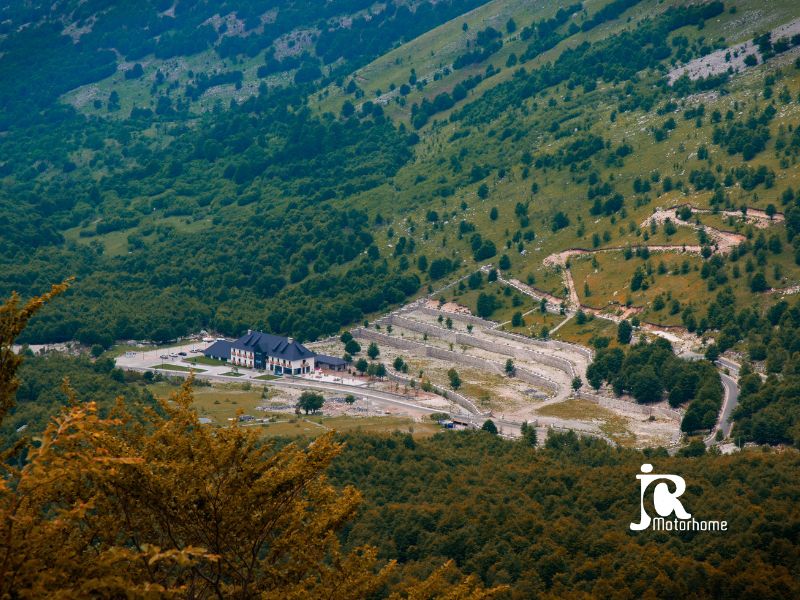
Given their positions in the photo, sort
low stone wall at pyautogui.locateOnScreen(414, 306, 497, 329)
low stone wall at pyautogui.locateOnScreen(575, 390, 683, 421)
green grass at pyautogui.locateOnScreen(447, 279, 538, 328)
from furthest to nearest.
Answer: low stone wall at pyautogui.locateOnScreen(414, 306, 497, 329)
green grass at pyautogui.locateOnScreen(447, 279, 538, 328)
low stone wall at pyautogui.locateOnScreen(575, 390, 683, 421)

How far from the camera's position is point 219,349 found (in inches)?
5551

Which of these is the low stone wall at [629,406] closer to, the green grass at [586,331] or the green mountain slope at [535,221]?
the green grass at [586,331]

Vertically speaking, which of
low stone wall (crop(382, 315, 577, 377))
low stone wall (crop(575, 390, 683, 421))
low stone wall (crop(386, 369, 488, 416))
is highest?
low stone wall (crop(386, 369, 488, 416))

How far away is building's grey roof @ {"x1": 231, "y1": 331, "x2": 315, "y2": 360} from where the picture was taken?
132m

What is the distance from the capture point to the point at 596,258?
14150cm

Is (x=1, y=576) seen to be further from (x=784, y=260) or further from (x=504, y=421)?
(x=784, y=260)

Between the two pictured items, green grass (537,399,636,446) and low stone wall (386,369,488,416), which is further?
low stone wall (386,369,488,416)

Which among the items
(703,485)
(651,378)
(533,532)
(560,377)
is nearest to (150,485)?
(533,532)

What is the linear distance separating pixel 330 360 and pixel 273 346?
7.66 meters

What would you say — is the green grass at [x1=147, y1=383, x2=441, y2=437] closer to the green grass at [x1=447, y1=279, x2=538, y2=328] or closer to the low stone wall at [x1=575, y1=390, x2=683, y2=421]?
the low stone wall at [x1=575, y1=390, x2=683, y2=421]

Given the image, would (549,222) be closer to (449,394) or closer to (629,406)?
(449,394)

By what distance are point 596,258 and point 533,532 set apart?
82.4 metres

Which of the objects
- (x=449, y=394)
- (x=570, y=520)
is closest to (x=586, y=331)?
(x=449, y=394)

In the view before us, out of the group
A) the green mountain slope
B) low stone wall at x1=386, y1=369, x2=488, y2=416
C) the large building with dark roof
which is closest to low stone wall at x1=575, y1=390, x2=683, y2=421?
low stone wall at x1=386, y1=369, x2=488, y2=416
